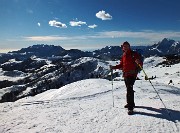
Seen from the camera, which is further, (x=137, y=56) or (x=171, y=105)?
(x=171, y=105)

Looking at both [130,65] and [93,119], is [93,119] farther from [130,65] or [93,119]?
[130,65]

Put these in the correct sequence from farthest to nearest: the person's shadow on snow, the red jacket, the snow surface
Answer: the red jacket
the person's shadow on snow
the snow surface

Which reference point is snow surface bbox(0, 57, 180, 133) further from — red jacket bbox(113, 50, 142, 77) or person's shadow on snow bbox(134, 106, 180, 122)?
red jacket bbox(113, 50, 142, 77)

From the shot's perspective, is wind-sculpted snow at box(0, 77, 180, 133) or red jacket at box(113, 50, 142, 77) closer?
wind-sculpted snow at box(0, 77, 180, 133)

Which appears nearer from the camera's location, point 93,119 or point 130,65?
point 93,119

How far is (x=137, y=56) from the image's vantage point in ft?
37.7

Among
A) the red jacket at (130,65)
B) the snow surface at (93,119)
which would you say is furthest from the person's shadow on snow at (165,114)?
the red jacket at (130,65)

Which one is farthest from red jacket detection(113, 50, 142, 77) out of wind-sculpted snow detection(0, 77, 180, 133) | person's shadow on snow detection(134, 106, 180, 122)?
person's shadow on snow detection(134, 106, 180, 122)

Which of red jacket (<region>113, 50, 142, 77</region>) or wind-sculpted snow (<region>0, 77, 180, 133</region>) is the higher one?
red jacket (<region>113, 50, 142, 77</region>)

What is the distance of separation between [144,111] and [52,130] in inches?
172

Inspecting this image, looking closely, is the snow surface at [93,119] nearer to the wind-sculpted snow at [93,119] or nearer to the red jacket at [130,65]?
the wind-sculpted snow at [93,119]

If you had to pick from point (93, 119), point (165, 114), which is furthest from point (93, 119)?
point (165, 114)

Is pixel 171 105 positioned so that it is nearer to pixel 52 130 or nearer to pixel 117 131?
pixel 117 131

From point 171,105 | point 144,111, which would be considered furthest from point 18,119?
point 171,105
